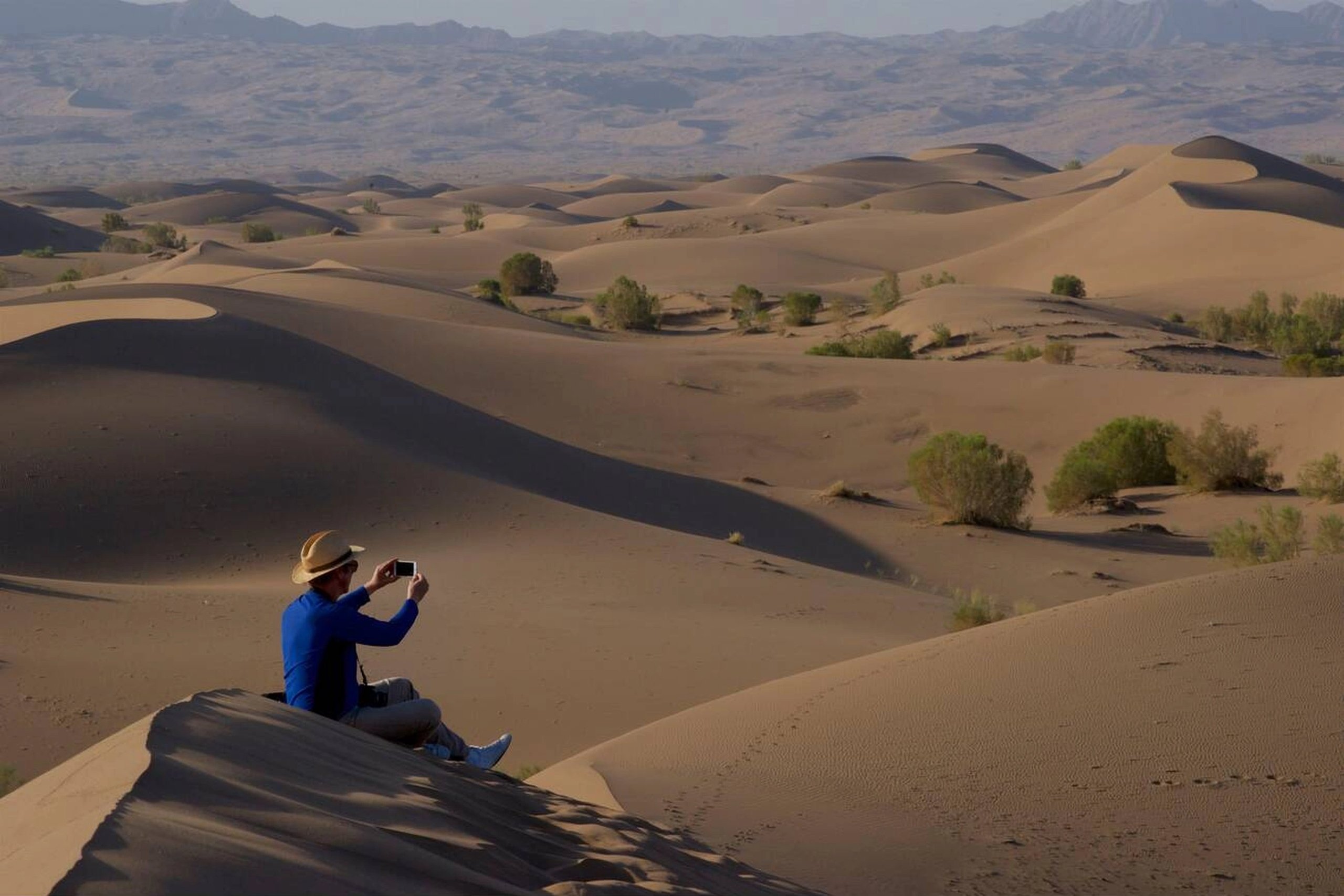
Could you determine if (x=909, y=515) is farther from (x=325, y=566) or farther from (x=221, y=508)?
(x=325, y=566)

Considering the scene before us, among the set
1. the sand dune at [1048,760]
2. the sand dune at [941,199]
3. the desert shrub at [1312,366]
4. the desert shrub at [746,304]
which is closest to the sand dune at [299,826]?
the sand dune at [1048,760]

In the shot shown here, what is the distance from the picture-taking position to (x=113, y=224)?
72.9 meters

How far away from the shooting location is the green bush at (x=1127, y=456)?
22578 mm

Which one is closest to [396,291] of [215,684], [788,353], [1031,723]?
[788,353]

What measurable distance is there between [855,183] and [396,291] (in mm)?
66368

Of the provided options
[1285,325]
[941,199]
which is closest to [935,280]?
[1285,325]

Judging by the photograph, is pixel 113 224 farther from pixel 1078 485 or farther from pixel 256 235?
pixel 1078 485

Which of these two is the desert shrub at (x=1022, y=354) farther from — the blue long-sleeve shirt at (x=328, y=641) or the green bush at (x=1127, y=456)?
the blue long-sleeve shirt at (x=328, y=641)

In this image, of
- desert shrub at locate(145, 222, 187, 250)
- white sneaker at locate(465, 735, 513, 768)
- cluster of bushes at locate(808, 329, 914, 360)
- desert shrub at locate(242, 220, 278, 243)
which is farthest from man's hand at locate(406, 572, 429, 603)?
desert shrub at locate(242, 220, 278, 243)

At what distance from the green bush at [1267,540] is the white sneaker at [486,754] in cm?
1055

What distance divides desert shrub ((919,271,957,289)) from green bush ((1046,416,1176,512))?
26.5 m

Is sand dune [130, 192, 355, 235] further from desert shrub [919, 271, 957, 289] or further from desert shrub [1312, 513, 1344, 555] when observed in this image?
desert shrub [1312, 513, 1344, 555]

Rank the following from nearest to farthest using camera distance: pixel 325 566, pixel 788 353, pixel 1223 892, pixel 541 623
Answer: pixel 1223 892 → pixel 325 566 → pixel 541 623 → pixel 788 353

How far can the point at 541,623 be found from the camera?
13031 mm
